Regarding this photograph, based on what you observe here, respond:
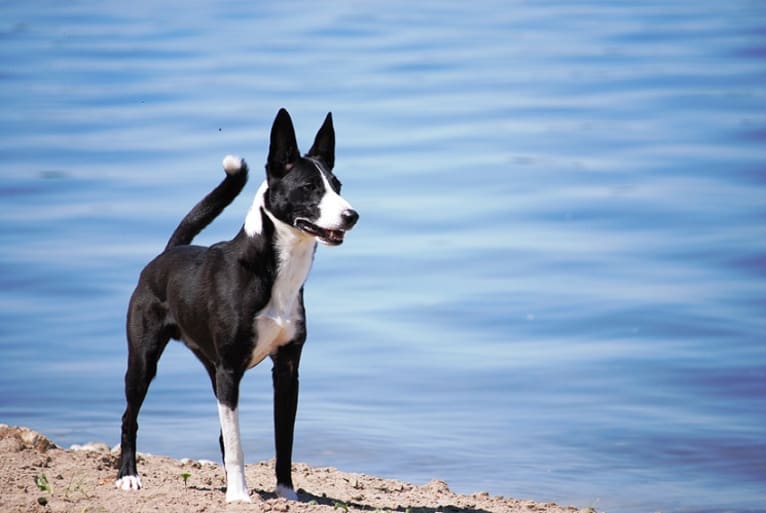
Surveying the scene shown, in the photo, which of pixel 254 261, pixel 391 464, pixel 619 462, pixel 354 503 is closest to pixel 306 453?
pixel 391 464

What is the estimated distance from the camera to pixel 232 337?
7.32 meters

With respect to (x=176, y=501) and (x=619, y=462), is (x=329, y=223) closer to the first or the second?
(x=176, y=501)

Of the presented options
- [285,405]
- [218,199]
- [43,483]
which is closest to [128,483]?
[43,483]

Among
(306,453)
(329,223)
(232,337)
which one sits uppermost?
(329,223)

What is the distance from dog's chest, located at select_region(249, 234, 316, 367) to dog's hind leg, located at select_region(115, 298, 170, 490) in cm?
69

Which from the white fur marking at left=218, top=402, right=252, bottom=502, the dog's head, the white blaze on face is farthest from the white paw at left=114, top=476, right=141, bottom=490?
the white blaze on face

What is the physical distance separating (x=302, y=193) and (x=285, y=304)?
1.72 feet

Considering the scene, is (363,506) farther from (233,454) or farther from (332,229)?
(332,229)

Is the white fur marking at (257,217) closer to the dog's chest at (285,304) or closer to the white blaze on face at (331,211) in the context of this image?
the dog's chest at (285,304)

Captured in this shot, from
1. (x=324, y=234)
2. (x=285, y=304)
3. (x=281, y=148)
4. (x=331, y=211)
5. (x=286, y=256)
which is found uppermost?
(x=281, y=148)

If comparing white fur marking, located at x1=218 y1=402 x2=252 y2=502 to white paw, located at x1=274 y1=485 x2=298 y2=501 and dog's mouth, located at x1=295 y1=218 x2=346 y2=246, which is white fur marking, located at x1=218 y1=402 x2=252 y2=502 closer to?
white paw, located at x1=274 y1=485 x2=298 y2=501

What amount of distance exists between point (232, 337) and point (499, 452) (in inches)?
157

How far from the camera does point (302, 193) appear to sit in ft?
23.7

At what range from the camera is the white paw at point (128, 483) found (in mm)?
7688
